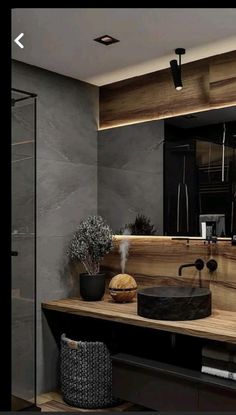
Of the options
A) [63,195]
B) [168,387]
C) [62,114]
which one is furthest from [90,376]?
[62,114]

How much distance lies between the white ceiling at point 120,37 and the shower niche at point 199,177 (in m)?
0.43

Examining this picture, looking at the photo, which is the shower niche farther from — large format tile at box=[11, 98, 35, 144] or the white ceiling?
large format tile at box=[11, 98, 35, 144]

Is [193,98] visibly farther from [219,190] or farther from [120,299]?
[120,299]

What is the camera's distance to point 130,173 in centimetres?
312

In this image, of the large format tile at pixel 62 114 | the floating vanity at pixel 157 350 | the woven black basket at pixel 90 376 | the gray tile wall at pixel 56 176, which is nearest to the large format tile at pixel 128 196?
the gray tile wall at pixel 56 176

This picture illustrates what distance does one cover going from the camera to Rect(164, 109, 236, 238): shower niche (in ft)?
8.67

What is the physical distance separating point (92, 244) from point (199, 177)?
0.84 meters

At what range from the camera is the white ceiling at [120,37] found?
83.0 inches

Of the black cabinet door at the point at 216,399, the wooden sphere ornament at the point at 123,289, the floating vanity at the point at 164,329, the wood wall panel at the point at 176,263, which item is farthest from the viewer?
the wooden sphere ornament at the point at 123,289

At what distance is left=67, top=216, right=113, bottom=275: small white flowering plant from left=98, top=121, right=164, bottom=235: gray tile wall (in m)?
0.20

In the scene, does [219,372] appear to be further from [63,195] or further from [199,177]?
[63,195]

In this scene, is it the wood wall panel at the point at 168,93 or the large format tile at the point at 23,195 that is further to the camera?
the wood wall panel at the point at 168,93

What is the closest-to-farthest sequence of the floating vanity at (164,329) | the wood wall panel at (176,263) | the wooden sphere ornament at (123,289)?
the floating vanity at (164,329), the wood wall panel at (176,263), the wooden sphere ornament at (123,289)

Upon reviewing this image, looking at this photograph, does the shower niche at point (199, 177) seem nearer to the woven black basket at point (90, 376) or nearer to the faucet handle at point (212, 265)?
the faucet handle at point (212, 265)
